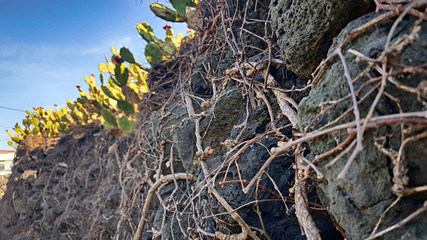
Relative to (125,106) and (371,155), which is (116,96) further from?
(371,155)

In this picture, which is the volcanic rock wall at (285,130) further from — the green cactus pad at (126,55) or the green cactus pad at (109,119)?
the green cactus pad at (109,119)

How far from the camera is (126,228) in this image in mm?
3205

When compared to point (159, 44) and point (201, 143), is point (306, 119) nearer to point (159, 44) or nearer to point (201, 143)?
point (201, 143)

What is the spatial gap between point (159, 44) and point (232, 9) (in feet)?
5.14

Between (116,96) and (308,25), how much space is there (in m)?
4.04

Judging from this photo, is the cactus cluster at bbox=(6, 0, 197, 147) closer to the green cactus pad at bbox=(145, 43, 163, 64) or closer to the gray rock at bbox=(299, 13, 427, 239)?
the green cactus pad at bbox=(145, 43, 163, 64)

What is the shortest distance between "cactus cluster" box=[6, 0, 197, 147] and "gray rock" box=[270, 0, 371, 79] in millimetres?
2437

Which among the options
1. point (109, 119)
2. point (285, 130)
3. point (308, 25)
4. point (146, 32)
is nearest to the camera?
point (308, 25)

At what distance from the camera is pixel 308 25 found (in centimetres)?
127

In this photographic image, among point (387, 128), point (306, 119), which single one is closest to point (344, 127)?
point (387, 128)

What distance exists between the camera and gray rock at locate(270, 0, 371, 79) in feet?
3.77

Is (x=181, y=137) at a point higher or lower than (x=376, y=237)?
higher

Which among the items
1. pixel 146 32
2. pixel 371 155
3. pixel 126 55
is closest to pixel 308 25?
pixel 371 155

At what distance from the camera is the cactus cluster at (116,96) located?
12.7 feet
